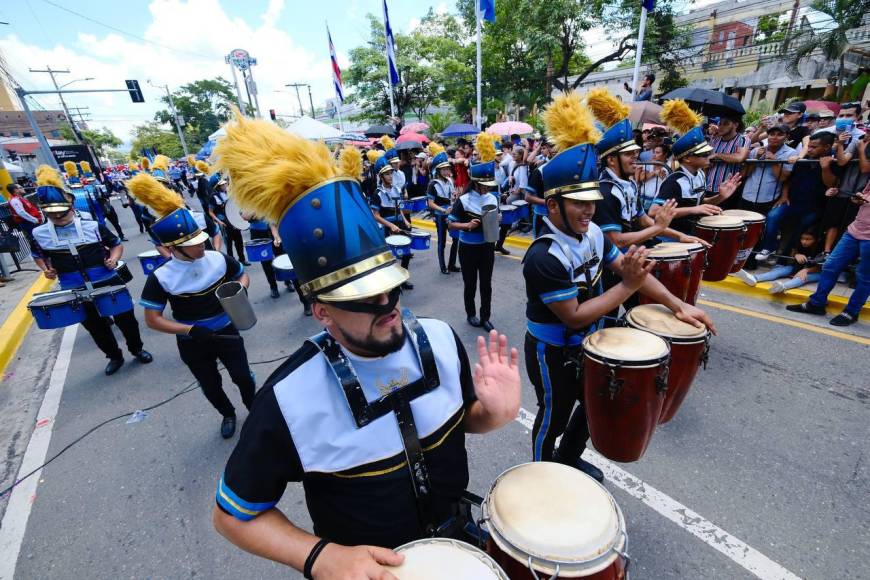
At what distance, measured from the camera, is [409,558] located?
48.7 inches

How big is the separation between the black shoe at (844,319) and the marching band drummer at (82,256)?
27.9ft

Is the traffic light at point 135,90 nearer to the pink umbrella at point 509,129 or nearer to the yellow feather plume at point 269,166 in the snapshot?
the pink umbrella at point 509,129

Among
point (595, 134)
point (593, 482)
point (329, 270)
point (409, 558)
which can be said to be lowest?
point (593, 482)

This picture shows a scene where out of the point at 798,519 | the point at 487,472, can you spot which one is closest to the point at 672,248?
the point at 798,519

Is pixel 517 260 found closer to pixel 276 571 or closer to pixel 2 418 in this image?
pixel 276 571

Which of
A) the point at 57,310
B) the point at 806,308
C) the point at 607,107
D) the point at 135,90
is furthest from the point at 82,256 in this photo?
the point at 135,90

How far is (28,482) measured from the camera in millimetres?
3361

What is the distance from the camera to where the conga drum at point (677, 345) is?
2.39 meters

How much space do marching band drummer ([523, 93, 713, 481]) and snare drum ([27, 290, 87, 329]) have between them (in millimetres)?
4710

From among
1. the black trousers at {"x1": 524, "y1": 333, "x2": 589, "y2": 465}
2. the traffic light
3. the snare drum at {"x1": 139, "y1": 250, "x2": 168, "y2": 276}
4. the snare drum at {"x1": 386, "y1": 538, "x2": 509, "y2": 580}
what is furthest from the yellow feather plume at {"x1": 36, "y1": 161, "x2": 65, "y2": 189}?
the traffic light

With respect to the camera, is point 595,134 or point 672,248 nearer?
point 595,134

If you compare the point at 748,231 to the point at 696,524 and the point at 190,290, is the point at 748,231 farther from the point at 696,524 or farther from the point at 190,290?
the point at 190,290

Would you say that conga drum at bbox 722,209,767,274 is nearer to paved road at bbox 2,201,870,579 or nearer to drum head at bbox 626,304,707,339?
paved road at bbox 2,201,870,579

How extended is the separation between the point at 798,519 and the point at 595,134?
2822mm
